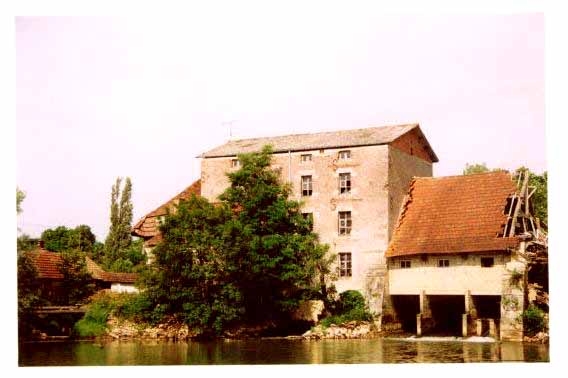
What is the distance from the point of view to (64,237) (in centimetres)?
2342

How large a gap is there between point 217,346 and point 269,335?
11.6 feet

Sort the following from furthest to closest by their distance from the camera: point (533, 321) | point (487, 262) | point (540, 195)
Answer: point (540, 195) < point (487, 262) < point (533, 321)

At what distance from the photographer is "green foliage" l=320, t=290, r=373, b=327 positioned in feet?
78.8

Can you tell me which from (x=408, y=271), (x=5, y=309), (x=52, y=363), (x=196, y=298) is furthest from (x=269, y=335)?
(x=5, y=309)

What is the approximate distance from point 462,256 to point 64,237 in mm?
13344

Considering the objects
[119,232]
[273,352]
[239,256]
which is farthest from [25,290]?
[119,232]

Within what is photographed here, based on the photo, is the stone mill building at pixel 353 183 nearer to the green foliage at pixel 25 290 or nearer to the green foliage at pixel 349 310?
the green foliage at pixel 349 310

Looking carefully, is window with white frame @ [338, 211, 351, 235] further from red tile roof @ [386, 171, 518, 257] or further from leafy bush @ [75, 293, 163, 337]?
leafy bush @ [75, 293, 163, 337]

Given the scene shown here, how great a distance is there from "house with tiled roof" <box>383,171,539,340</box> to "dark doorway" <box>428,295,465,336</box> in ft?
0.12

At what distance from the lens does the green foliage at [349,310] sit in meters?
24.0

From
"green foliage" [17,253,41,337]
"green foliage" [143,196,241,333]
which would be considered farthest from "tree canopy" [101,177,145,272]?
"green foliage" [17,253,41,337]

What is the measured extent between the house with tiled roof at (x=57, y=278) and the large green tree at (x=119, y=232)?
73.4 inches

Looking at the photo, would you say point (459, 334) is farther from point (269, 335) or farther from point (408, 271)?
point (269, 335)

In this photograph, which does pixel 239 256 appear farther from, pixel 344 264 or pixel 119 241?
pixel 119 241
